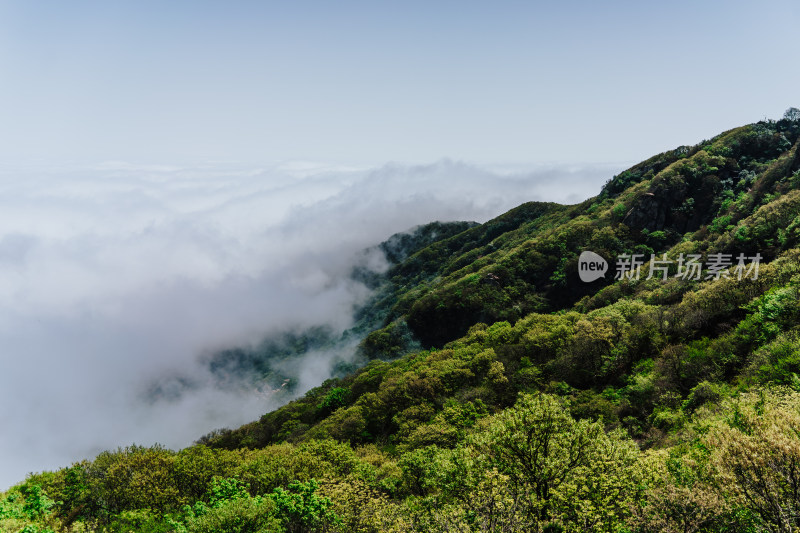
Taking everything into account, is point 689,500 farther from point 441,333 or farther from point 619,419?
point 441,333

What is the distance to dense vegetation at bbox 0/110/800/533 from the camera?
24359 millimetres

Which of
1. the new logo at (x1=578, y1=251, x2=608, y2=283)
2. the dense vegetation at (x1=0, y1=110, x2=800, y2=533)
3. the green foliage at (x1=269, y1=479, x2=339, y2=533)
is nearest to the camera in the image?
the dense vegetation at (x1=0, y1=110, x2=800, y2=533)

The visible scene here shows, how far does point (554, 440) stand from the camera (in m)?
28.4

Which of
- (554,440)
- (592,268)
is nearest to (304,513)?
(554,440)

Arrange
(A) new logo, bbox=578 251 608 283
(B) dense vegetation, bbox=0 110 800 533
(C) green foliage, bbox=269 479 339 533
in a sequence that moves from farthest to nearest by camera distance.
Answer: (A) new logo, bbox=578 251 608 283, (C) green foliage, bbox=269 479 339 533, (B) dense vegetation, bbox=0 110 800 533

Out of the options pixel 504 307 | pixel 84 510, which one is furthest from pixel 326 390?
pixel 84 510

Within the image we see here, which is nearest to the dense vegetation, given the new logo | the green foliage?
the green foliage

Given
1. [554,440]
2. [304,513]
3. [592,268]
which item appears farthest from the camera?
[592,268]

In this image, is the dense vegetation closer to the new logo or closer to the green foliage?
the green foliage

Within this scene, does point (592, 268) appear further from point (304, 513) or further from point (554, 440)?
point (304, 513)

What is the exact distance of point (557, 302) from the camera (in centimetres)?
14838

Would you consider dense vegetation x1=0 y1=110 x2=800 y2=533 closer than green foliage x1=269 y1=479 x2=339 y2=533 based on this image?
Yes

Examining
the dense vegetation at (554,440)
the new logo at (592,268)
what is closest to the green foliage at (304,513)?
the dense vegetation at (554,440)

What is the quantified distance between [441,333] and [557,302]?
144 feet
